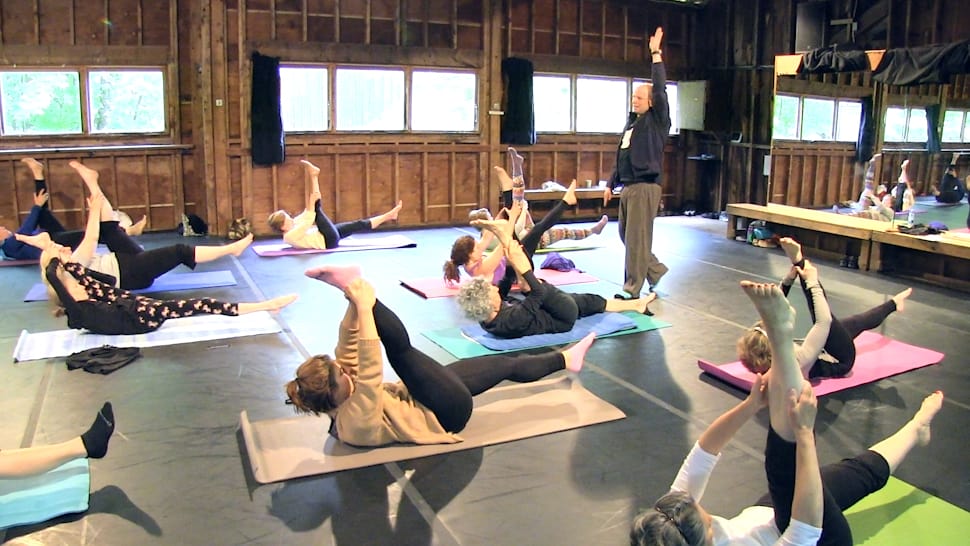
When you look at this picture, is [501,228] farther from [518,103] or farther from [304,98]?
[518,103]

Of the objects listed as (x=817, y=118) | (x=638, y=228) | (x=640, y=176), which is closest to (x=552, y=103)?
(x=817, y=118)

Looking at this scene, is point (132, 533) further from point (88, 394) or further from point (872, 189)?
point (872, 189)

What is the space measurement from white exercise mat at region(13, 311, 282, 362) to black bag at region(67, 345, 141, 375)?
16 centimetres

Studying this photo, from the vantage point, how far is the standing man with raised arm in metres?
6.25

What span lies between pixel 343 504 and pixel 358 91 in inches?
324

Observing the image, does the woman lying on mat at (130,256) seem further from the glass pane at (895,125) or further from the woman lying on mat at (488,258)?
the glass pane at (895,125)

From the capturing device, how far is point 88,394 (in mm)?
4293

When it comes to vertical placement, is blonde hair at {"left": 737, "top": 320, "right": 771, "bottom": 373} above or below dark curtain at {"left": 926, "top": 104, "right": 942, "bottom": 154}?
below

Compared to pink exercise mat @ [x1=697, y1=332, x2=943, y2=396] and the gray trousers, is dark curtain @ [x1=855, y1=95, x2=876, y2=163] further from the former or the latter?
pink exercise mat @ [x1=697, y1=332, x2=943, y2=396]

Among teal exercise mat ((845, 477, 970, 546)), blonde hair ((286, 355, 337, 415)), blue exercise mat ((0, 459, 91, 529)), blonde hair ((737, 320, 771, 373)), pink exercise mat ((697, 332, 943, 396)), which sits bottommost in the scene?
blue exercise mat ((0, 459, 91, 529))

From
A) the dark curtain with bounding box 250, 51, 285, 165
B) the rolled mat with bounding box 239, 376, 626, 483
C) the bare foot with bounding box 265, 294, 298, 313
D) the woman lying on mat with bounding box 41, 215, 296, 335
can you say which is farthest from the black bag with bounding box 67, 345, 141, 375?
the dark curtain with bounding box 250, 51, 285, 165

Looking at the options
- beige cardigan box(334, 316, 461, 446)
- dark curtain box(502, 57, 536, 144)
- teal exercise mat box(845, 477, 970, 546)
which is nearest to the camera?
teal exercise mat box(845, 477, 970, 546)

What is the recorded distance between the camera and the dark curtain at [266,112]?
9750 millimetres

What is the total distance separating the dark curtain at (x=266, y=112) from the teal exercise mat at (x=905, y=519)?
8294 mm
